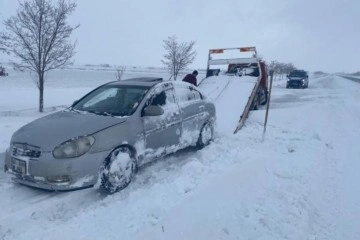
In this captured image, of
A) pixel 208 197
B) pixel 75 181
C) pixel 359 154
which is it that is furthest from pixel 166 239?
pixel 359 154

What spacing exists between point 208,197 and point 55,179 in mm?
2200

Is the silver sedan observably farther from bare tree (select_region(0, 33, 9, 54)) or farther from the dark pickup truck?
the dark pickup truck

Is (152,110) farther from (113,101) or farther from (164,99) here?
(113,101)

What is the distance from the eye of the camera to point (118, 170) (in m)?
4.91

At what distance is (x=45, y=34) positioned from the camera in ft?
40.8

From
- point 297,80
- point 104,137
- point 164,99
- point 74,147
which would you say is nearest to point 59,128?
point 74,147

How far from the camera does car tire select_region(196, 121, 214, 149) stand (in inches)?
297

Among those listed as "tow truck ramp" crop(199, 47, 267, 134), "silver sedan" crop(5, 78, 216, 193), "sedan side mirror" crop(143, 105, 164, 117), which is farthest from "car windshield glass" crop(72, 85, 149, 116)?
"tow truck ramp" crop(199, 47, 267, 134)

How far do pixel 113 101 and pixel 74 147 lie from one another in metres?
1.56

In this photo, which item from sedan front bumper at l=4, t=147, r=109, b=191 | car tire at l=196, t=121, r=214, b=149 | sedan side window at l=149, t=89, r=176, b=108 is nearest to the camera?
sedan front bumper at l=4, t=147, r=109, b=191

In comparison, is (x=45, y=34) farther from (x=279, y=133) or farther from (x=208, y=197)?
(x=208, y=197)

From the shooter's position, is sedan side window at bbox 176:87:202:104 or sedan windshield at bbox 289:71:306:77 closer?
sedan side window at bbox 176:87:202:104

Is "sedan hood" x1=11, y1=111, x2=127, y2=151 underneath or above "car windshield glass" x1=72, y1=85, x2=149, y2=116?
underneath

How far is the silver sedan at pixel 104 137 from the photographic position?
173 inches
